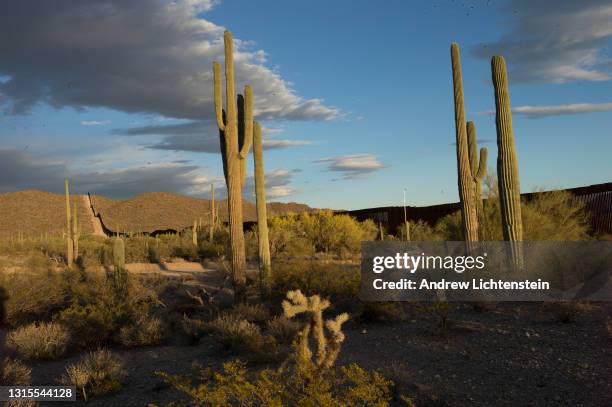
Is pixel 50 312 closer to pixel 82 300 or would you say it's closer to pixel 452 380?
pixel 82 300

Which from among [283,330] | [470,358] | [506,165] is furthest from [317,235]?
[470,358]

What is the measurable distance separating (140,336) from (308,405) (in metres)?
6.53

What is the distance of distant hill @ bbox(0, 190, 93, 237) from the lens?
54906 millimetres

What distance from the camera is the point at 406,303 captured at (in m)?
11.7

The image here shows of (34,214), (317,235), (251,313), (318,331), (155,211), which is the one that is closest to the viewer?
(318,331)

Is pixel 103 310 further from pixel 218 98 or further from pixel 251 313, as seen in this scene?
pixel 218 98

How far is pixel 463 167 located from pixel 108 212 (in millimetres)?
54387

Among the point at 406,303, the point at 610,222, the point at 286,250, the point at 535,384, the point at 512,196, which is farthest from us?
the point at 286,250

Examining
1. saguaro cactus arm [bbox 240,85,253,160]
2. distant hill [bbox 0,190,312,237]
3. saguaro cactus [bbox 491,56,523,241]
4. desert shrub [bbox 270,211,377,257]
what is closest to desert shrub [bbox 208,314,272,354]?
saguaro cactus arm [bbox 240,85,253,160]

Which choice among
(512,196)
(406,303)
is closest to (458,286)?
(406,303)

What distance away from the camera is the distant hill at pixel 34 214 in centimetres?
5491

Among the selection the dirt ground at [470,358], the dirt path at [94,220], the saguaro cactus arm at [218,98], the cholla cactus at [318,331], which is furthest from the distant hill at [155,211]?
the cholla cactus at [318,331]

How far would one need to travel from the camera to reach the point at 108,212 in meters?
A: 62.0

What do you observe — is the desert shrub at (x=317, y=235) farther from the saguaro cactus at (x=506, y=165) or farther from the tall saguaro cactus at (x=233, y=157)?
the saguaro cactus at (x=506, y=165)
